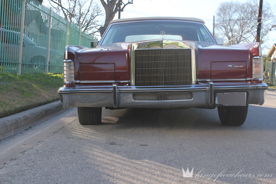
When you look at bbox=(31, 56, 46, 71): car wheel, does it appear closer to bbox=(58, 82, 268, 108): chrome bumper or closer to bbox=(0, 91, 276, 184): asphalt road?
bbox=(0, 91, 276, 184): asphalt road

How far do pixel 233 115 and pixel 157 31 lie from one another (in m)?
1.94

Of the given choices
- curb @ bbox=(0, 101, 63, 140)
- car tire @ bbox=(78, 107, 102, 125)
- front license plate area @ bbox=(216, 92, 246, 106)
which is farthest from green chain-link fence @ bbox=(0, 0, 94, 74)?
front license plate area @ bbox=(216, 92, 246, 106)

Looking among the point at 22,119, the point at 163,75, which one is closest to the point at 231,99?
the point at 163,75

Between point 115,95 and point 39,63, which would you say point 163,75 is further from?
point 39,63

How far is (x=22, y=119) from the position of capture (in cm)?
478

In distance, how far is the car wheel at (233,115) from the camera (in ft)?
14.9

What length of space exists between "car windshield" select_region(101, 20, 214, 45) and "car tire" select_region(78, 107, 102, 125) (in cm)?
135

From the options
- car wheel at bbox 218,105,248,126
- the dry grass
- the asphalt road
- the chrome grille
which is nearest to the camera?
the asphalt road

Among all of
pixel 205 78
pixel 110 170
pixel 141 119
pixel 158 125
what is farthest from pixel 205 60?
pixel 110 170

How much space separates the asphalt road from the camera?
266 centimetres

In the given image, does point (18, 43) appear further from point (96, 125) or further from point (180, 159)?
point (180, 159)

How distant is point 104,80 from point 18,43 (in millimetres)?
6402

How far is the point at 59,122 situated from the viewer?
525cm

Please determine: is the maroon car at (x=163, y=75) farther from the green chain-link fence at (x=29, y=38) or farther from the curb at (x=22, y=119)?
the green chain-link fence at (x=29, y=38)
